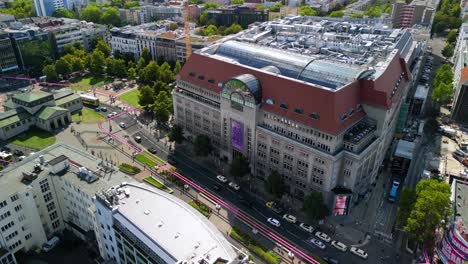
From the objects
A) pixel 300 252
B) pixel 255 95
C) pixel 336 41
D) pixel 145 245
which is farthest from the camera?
pixel 336 41

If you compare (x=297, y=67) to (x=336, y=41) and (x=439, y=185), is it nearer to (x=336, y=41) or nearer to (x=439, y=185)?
(x=336, y=41)

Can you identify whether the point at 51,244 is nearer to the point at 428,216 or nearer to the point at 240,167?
the point at 240,167

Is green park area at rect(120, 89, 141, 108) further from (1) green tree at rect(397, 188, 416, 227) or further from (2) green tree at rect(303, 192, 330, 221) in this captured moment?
(1) green tree at rect(397, 188, 416, 227)

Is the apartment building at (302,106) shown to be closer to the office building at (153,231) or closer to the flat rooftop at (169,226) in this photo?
the office building at (153,231)

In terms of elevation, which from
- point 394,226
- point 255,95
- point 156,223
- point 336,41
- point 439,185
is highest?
point 336,41

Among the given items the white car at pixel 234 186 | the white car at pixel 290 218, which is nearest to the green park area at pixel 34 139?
the white car at pixel 234 186

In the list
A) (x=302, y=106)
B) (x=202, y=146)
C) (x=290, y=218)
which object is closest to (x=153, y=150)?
(x=202, y=146)

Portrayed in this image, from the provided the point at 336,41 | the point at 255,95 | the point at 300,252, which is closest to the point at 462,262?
the point at 300,252
